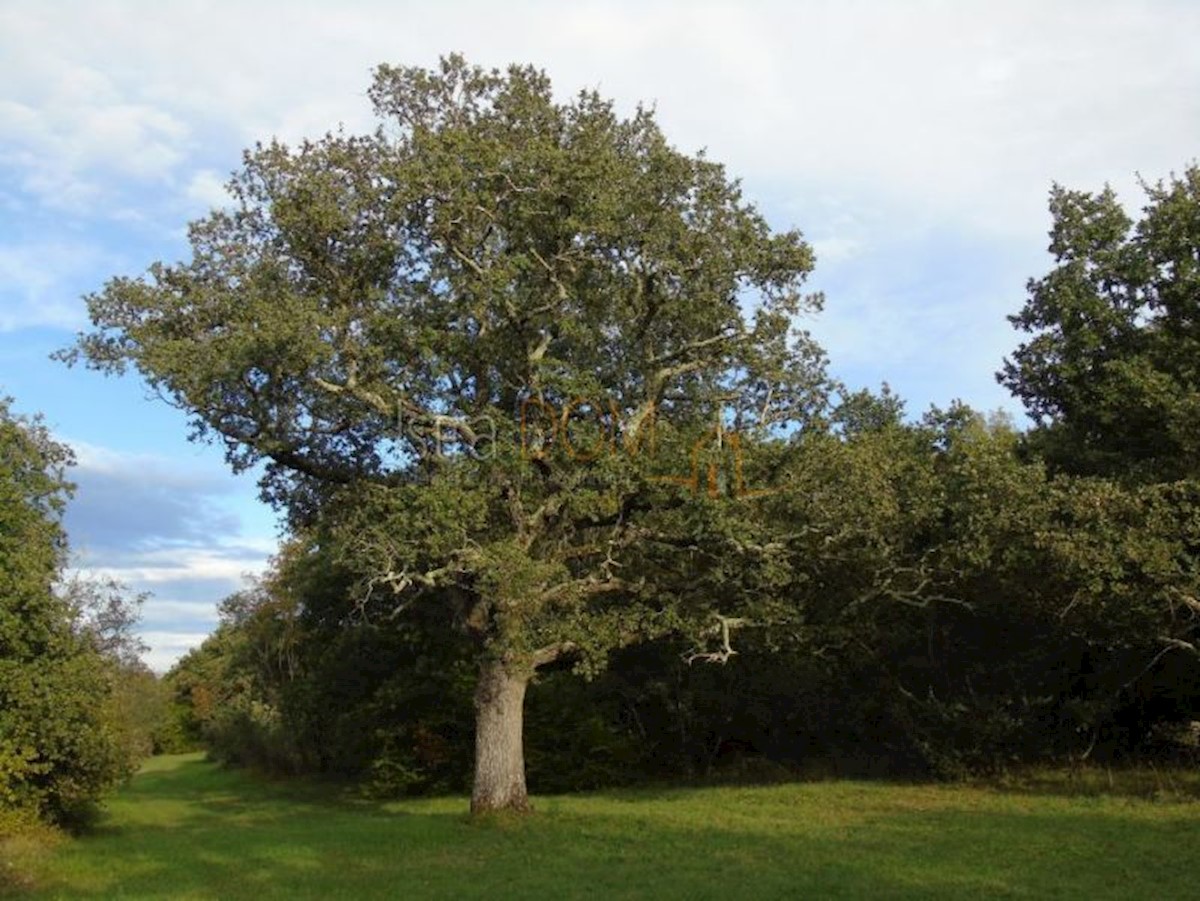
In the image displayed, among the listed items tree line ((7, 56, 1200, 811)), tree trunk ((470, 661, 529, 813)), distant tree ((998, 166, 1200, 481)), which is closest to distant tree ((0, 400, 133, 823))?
tree line ((7, 56, 1200, 811))

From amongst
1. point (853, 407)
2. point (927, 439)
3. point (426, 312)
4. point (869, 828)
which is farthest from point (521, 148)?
point (869, 828)

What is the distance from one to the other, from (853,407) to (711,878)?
12.7 m

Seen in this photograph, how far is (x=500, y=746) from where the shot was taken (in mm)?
20250

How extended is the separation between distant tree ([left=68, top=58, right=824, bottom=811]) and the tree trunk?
0.15ft

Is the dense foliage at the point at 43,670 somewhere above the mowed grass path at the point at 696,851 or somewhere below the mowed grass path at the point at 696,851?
above

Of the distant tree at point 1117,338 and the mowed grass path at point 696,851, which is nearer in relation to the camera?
the mowed grass path at point 696,851

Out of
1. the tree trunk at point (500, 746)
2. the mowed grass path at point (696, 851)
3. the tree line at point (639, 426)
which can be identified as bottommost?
the mowed grass path at point (696, 851)

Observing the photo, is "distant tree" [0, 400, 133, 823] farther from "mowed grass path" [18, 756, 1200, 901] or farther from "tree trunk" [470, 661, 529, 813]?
"tree trunk" [470, 661, 529, 813]

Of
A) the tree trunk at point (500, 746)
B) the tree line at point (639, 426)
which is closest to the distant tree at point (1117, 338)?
the tree line at point (639, 426)

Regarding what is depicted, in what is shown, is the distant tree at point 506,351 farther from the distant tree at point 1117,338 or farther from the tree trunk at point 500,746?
the distant tree at point 1117,338

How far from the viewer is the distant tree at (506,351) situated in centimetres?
1828

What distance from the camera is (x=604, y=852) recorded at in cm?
1603

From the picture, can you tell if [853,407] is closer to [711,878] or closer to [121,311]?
[711,878]

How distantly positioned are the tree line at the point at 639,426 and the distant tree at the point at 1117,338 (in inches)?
2.5
